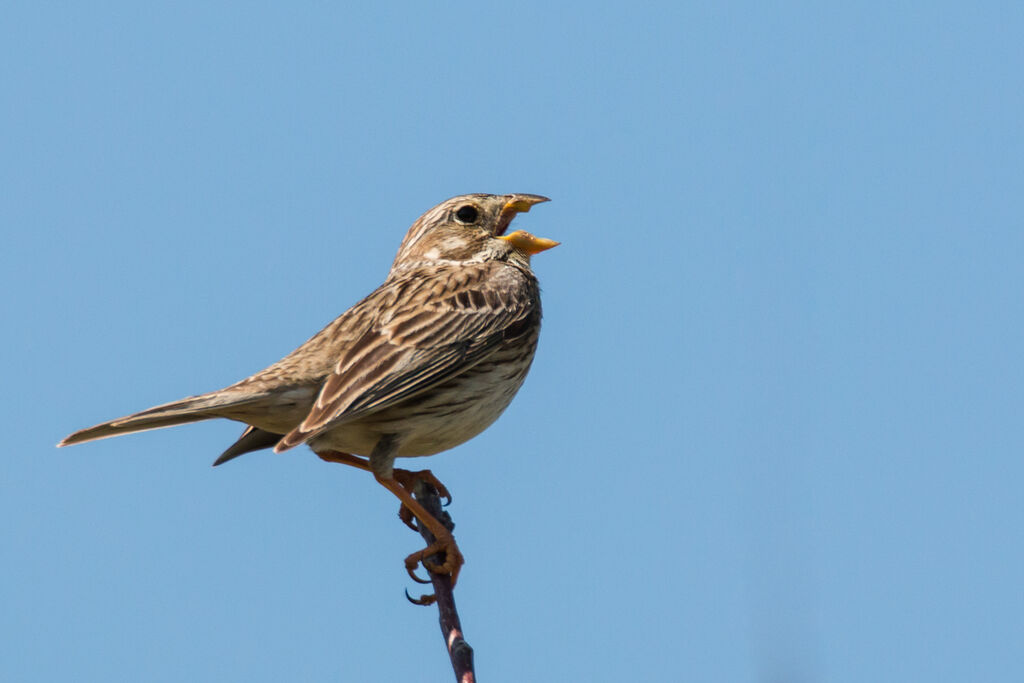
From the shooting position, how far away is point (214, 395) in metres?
7.02

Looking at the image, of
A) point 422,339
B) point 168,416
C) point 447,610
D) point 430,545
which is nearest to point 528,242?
point 422,339

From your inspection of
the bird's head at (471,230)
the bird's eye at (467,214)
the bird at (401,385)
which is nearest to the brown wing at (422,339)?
the bird at (401,385)

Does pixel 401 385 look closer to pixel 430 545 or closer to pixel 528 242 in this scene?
pixel 430 545

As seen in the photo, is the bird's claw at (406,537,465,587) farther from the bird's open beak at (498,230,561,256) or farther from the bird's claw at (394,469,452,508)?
the bird's open beak at (498,230,561,256)

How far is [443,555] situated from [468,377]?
1.12 m

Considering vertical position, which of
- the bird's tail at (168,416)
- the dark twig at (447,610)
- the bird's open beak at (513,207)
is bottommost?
the dark twig at (447,610)

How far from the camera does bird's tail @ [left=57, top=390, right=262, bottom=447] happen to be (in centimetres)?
673

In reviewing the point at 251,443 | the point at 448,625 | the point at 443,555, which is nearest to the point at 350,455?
the point at 251,443

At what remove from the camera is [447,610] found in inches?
229

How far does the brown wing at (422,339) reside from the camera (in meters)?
7.07

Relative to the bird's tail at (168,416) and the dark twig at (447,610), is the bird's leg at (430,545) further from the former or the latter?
the bird's tail at (168,416)

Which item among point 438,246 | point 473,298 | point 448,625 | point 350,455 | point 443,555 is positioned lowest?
point 448,625

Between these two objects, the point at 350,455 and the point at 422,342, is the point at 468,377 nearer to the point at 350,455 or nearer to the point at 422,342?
the point at 422,342

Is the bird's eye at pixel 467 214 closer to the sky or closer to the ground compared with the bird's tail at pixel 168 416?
closer to the sky
